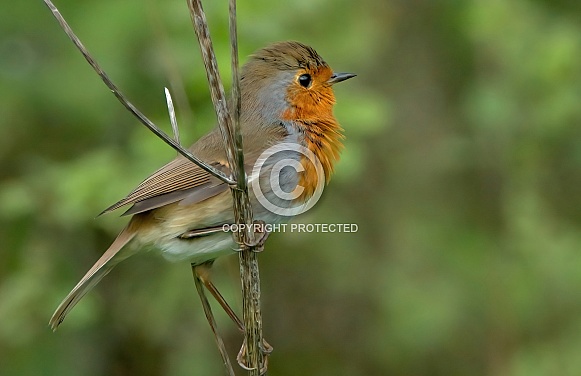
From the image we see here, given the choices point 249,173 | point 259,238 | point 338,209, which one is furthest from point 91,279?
point 338,209

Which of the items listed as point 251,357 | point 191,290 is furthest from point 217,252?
point 191,290

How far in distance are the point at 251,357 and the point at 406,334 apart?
2.65 metres

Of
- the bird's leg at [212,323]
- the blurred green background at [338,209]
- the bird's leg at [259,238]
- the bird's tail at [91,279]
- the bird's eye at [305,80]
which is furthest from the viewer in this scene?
the blurred green background at [338,209]

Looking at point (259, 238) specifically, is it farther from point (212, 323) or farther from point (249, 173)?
point (249, 173)

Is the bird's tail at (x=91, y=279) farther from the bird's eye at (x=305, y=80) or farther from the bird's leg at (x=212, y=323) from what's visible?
the bird's eye at (x=305, y=80)

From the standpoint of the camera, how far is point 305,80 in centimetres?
391

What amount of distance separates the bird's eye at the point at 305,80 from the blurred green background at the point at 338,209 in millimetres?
562

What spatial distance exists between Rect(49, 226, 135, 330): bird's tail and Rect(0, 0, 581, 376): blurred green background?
0.70 metres

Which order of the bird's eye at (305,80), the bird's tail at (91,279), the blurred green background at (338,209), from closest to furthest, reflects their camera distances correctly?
the bird's tail at (91,279), the bird's eye at (305,80), the blurred green background at (338,209)

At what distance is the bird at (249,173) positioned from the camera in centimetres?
356

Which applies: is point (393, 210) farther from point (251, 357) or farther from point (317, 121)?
point (251, 357)

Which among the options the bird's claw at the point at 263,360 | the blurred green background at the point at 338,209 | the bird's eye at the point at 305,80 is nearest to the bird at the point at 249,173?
the bird's eye at the point at 305,80

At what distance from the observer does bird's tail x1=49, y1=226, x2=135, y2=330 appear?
3486mm

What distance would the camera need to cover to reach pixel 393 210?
608 centimetres
